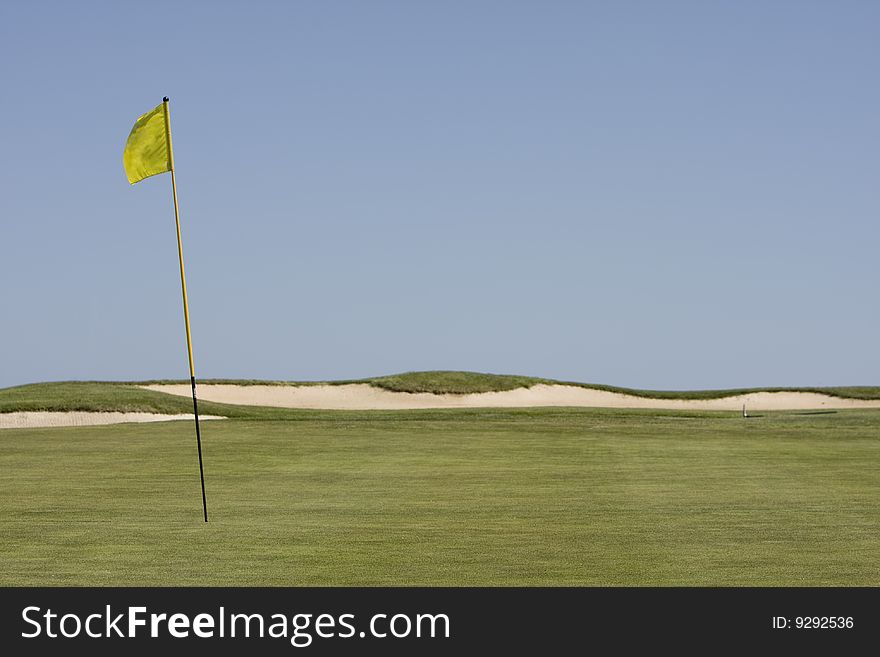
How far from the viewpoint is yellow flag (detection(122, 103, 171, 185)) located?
19062 mm

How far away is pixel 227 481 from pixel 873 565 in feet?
43.2

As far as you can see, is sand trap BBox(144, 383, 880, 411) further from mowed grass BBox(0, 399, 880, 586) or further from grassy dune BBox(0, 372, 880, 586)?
mowed grass BBox(0, 399, 880, 586)

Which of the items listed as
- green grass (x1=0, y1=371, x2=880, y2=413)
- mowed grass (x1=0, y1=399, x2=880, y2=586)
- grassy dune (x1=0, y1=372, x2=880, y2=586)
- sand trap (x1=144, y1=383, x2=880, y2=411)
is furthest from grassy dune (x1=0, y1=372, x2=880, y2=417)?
mowed grass (x1=0, y1=399, x2=880, y2=586)

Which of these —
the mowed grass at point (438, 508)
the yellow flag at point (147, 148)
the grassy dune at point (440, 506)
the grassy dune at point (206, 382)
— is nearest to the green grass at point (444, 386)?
the grassy dune at point (206, 382)

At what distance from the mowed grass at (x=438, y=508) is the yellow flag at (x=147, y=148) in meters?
5.16

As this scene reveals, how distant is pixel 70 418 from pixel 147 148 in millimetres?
27858

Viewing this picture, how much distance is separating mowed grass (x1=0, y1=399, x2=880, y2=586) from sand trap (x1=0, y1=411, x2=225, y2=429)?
9.72 meters

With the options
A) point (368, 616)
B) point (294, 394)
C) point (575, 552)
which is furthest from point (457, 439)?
point (294, 394)

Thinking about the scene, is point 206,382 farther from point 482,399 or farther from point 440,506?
point 440,506

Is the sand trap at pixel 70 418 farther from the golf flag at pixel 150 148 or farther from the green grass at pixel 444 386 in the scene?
the golf flag at pixel 150 148

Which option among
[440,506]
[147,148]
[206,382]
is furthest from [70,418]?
[440,506]

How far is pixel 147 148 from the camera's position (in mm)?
19125

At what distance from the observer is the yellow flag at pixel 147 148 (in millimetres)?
19062

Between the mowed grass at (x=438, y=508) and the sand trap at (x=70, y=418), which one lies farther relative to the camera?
the sand trap at (x=70, y=418)
